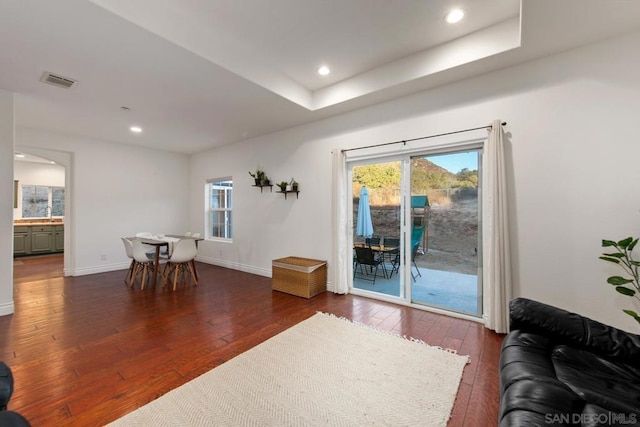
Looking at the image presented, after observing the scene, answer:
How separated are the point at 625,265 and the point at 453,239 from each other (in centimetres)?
140

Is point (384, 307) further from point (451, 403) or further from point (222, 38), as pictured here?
point (222, 38)

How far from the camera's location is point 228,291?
4148 mm

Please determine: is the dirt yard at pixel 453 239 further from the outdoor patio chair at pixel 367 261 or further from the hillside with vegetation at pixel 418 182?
the outdoor patio chair at pixel 367 261

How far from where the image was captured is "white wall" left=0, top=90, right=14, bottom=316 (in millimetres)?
3188

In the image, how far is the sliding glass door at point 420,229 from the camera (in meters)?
3.16

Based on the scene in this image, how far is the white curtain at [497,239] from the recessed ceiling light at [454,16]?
1.05 meters

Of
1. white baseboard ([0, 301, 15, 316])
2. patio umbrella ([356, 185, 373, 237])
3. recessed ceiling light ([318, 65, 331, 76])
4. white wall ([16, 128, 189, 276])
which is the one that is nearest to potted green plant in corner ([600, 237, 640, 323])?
patio umbrella ([356, 185, 373, 237])

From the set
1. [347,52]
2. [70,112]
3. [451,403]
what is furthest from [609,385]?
[70,112]

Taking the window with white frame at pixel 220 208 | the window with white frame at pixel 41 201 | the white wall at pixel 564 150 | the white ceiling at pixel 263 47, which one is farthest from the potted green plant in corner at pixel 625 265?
the window with white frame at pixel 41 201

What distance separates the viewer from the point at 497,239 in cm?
271

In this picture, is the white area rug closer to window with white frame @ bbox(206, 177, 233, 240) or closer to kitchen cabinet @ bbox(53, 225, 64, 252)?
window with white frame @ bbox(206, 177, 233, 240)

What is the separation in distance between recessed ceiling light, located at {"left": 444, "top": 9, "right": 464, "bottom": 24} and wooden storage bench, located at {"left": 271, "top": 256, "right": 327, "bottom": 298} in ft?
10.6

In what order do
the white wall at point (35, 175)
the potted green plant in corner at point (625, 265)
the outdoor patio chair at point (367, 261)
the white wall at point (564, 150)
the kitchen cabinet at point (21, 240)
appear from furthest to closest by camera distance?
the white wall at point (35, 175) → the kitchen cabinet at point (21, 240) → the outdoor patio chair at point (367, 261) → the white wall at point (564, 150) → the potted green plant in corner at point (625, 265)

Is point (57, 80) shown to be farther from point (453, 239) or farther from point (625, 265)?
point (625, 265)
